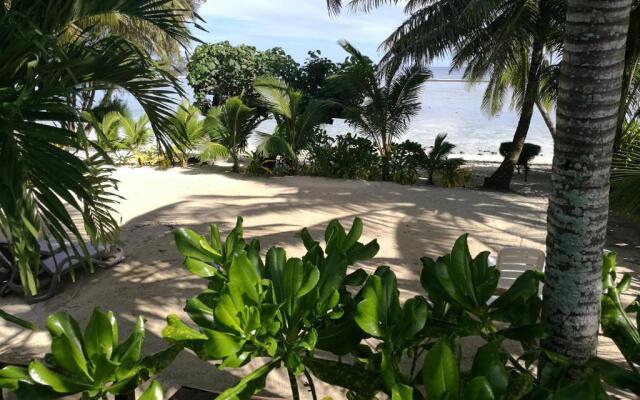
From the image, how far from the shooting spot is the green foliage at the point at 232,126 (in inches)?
461

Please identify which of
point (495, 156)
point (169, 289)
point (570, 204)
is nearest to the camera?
point (570, 204)

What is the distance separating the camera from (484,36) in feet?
34.9

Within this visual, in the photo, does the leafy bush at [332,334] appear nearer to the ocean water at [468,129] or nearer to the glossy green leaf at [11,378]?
the glossy green leaf at [11,378]

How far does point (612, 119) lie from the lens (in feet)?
6.26

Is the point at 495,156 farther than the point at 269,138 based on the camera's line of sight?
Yes

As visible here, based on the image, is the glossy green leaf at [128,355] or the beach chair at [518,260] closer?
the glossy green leaf at [128,355]

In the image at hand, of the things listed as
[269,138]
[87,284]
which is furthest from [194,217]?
[269,138]

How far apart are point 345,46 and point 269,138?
8.61 ft

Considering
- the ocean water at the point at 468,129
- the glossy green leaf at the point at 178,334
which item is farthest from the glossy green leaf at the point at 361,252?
the ocean water at the point at 468,129

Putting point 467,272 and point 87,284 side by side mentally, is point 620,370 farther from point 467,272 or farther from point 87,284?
point 87,284

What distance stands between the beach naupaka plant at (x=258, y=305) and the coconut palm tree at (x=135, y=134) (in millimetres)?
11693

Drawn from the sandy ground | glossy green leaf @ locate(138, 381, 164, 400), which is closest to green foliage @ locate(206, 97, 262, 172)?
the sandy ground

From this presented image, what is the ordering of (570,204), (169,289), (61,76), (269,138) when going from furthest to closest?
1. (269,138)
2. (169,289)
3. (61,76)
4. (570,204)

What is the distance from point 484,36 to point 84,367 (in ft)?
34.6
